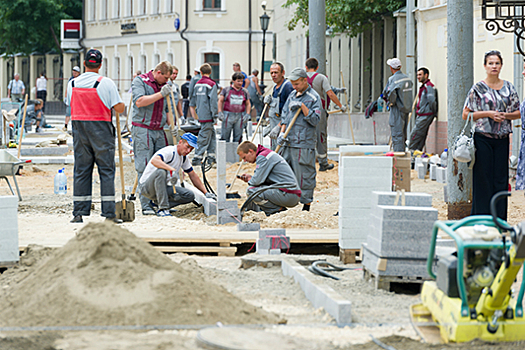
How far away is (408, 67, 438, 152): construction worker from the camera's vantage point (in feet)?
58.2

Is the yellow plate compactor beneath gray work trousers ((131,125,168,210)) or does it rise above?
beneath

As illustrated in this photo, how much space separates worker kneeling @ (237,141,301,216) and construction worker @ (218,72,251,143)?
7482 millimetres

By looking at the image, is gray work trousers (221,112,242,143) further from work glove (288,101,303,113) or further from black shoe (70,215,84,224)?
black shoe (70,215,84,224)

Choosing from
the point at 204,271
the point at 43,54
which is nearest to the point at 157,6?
the point at 43,54

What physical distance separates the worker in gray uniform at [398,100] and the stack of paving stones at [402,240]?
9.60 m

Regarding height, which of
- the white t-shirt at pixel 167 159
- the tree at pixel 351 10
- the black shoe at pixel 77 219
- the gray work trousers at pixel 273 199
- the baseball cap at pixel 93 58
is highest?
the tree at pixel 351 10

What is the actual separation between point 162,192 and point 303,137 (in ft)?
6.40

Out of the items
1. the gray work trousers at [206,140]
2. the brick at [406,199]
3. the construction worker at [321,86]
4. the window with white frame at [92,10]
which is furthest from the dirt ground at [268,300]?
the window with white frame at [92,10]

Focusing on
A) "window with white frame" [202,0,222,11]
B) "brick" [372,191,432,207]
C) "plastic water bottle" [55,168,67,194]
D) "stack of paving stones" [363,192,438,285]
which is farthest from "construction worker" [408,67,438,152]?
"window with white frame" [202,0,222,11]

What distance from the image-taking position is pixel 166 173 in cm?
1109

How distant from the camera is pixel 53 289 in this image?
19.0 feet

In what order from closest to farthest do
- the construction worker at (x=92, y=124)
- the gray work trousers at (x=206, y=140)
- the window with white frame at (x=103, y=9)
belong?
the construction worker at (x=92, y=124)
the gray work trousers at (x=206, y=140)
the window with white frame at (x=103, y=9)

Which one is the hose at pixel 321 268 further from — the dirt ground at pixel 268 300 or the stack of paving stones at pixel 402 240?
the stack of paving stones at pixel 402 240

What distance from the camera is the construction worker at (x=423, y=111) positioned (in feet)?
58.2
